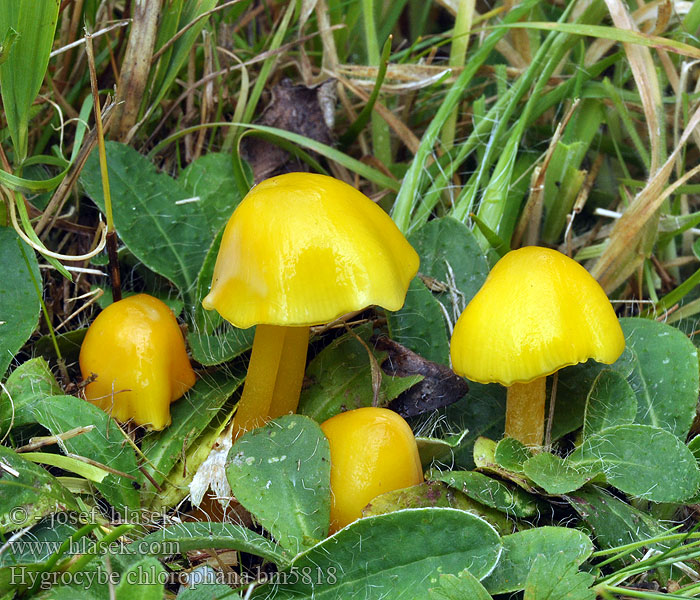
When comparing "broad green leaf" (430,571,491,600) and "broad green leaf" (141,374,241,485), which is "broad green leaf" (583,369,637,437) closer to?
"broad green leaf" (430,571,491,600)

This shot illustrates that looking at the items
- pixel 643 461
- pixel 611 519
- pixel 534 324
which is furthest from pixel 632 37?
pixel 611 519

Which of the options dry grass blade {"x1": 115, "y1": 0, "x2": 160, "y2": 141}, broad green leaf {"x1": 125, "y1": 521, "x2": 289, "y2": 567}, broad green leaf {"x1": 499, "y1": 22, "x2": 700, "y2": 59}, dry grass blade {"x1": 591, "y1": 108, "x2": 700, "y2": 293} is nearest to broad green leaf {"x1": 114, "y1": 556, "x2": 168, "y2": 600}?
broad green leaf {"x1": 125, "y1": 521, "x2": 289, "y2": 567}

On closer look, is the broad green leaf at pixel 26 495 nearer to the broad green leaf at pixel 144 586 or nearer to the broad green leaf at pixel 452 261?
the broad green leaf at pixel 144 586

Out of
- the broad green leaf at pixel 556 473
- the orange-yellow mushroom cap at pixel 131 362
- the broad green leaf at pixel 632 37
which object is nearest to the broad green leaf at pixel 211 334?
the orange-yellow mushroom cap at pixel 131 362

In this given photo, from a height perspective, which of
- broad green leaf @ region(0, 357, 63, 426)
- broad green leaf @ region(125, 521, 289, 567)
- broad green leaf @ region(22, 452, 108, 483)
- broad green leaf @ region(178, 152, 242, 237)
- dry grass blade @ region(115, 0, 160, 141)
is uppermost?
dry grass blade @ region(115, 0, 160, 141)

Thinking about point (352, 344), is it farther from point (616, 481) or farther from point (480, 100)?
point (480, 100)

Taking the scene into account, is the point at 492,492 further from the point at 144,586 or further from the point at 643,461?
the point at 144,586
